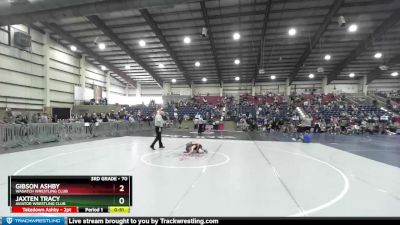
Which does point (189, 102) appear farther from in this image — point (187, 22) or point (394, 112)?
point (394, 112)

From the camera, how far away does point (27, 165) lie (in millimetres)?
6926

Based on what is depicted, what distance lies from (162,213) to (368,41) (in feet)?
103

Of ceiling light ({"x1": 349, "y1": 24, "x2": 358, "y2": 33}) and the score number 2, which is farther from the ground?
ceiling light ({"x1": 349, "y1": 24, "x2": 358, "y2": 33})

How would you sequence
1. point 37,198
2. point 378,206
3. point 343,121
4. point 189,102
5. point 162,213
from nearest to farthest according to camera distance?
point 37,198 < point 162,213 < point 378,206 < point 343,121 < point 189,102

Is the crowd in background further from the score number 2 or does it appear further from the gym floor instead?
the score number 2

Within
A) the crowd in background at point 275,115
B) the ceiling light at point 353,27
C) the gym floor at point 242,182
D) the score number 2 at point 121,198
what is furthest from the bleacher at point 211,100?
the score number 2 at point 121,198

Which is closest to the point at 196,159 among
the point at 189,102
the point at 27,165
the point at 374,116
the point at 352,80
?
the point at 27,165
